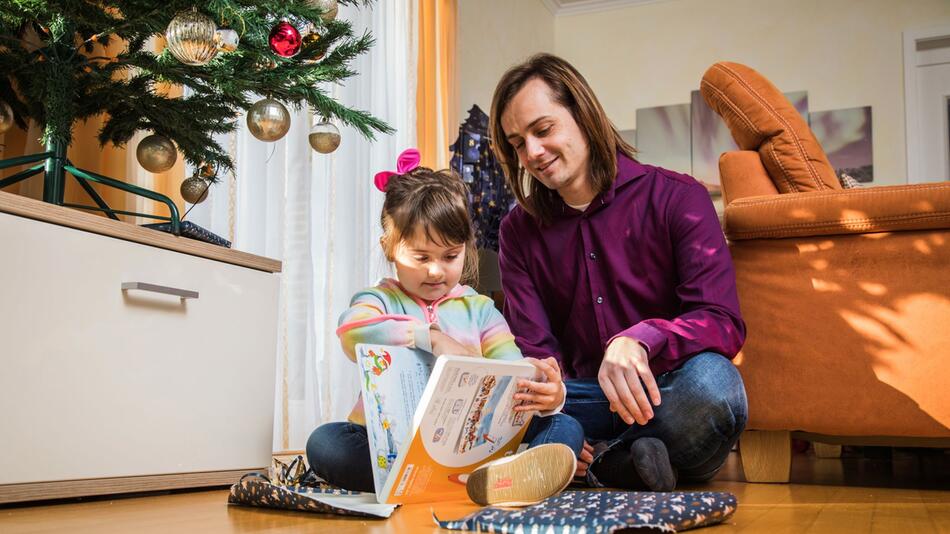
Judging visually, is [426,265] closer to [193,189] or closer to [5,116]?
[193,189]

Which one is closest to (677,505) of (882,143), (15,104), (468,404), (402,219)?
(468,404)

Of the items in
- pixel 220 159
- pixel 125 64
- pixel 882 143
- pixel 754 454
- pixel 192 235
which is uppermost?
pixel 882 143

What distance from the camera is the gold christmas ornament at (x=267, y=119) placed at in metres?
1.55

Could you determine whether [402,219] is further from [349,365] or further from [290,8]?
[349,365]

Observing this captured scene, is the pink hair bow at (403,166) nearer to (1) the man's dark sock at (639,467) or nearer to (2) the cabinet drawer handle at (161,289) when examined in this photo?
(2) the cabinet drawer handle at (161,289)

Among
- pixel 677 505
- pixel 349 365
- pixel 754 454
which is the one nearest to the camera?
pixel 677 505

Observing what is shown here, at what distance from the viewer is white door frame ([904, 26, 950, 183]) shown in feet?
14.1

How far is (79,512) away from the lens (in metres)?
1.09

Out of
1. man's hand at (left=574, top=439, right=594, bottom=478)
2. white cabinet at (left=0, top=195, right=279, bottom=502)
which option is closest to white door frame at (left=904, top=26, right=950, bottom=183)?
man's hand at (left=574, top=439, right=594, bottom=478)

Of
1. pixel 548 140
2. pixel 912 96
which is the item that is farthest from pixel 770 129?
pixel 912 96

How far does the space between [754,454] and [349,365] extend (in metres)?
1.41

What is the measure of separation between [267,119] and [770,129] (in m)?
1.04

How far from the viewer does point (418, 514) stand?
3.47 feet

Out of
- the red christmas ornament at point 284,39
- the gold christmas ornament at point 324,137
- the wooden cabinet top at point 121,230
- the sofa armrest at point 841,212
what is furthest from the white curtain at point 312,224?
the sofa armrest at point 841,212
